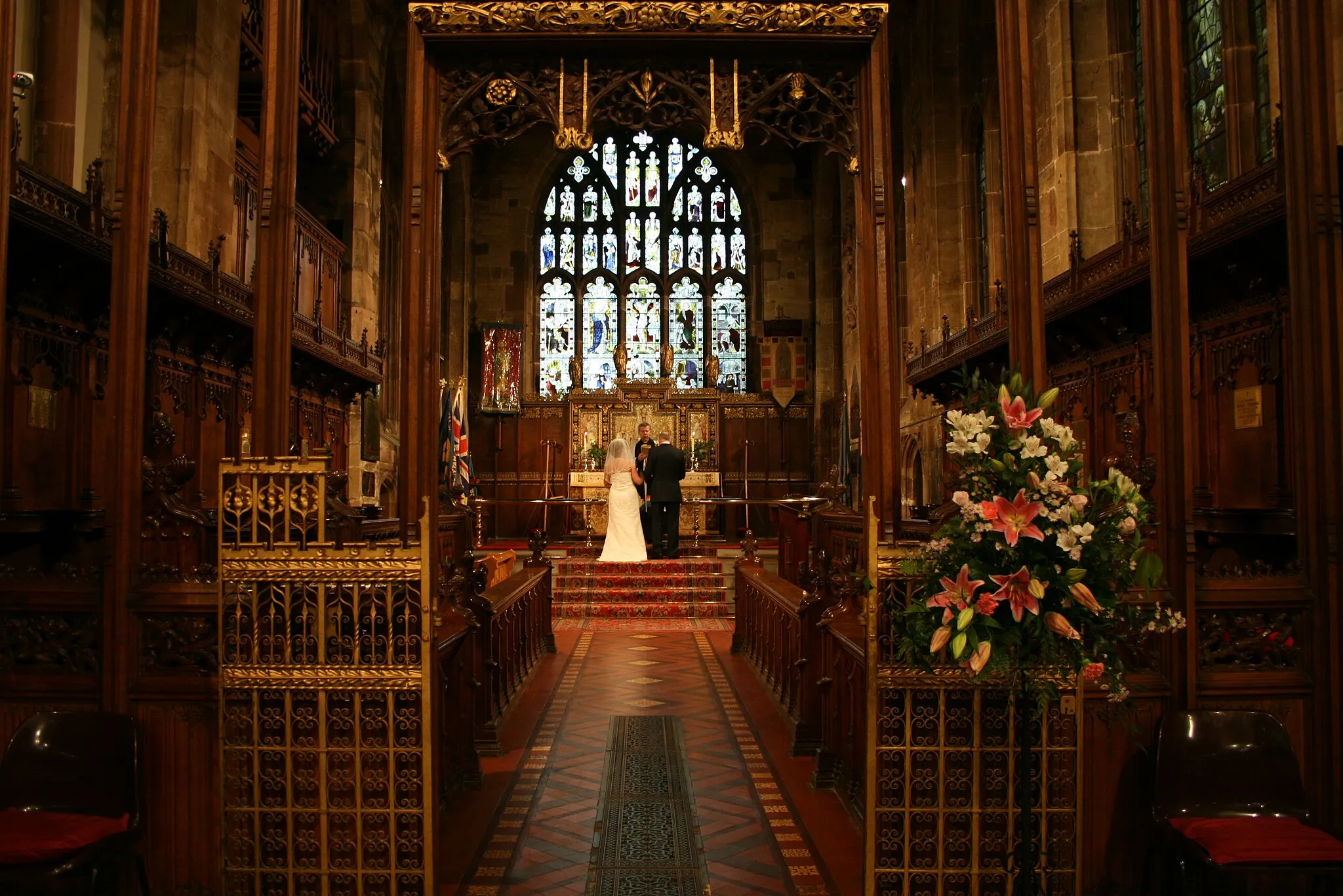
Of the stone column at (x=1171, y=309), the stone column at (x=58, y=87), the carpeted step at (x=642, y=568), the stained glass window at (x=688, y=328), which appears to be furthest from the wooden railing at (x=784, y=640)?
the stained glass window at (x=688, y=328)

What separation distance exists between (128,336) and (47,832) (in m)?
1.74

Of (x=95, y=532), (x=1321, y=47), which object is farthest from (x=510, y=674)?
(x=1321, y=47)

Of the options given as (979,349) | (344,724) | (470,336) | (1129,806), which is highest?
(470,336)

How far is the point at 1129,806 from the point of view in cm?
327

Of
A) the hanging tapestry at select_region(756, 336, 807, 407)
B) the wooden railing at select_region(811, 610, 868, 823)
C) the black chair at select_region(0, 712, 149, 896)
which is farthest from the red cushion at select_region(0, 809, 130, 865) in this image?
the hanging tapestry at select_region(756, 336, 807, 407)

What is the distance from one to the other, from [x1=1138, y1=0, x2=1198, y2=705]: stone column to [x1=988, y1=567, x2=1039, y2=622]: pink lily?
1158mm

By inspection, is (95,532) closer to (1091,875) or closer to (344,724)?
(344,724)

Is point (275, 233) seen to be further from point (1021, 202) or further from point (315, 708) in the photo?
point (1021, 202)

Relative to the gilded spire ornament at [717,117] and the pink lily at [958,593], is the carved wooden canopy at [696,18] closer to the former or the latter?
the gilded spire ornament at [717,117]

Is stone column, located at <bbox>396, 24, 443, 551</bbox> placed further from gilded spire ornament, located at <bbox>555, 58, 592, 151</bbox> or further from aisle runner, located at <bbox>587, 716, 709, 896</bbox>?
aisle runner, located at <bbox>587, 716, 709, 896</bbox>

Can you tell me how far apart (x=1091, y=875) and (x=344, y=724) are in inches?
106

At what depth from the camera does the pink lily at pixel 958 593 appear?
252 cm

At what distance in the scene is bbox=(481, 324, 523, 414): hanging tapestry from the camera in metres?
18.8

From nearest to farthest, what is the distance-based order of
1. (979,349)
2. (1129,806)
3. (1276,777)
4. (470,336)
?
(1276,777) → (1129,806) → (979,349) → (470,336)
